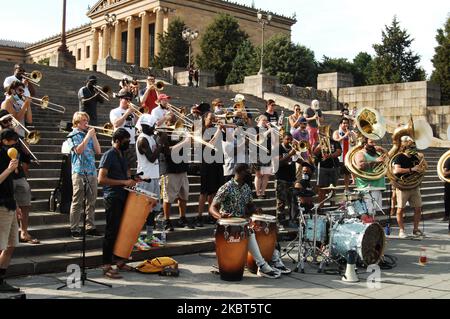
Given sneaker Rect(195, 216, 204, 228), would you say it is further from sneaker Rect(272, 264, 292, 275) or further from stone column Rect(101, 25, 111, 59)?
stone column Rect(101, 25, 111, 59)

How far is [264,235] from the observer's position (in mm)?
7617

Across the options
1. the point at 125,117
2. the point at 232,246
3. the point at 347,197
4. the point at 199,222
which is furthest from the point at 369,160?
the point at 125,117

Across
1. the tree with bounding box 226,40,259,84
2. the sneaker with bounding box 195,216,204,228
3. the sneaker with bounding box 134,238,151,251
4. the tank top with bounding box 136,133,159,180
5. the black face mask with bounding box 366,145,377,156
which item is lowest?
the sneaker with bounding box 134,238,151,251

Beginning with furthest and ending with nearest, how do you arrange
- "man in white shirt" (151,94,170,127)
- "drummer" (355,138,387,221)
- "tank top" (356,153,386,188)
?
"tank top" (356,153,386,188)
"drummer" (355,138,387,221)
"man in white shirt" (151,94,170,127)

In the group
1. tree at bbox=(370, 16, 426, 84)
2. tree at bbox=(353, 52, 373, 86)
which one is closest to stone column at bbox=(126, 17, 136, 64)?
tree at bbox=(353, 52, 373, 86)

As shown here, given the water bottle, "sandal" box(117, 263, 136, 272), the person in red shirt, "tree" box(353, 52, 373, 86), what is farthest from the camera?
"tree" box(353, 52, 373, 86)

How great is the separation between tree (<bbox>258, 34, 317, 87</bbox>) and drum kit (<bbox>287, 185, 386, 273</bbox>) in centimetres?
3495

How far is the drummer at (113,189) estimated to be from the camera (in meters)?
7.11

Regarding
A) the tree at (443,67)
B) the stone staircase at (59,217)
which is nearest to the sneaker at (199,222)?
the stone staircase at (59,217)

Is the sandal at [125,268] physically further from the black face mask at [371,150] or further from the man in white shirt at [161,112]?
the black face mask at [371,150]

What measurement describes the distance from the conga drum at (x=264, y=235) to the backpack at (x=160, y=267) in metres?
1.12

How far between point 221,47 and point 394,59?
16.5m

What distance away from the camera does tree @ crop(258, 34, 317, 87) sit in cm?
4281
